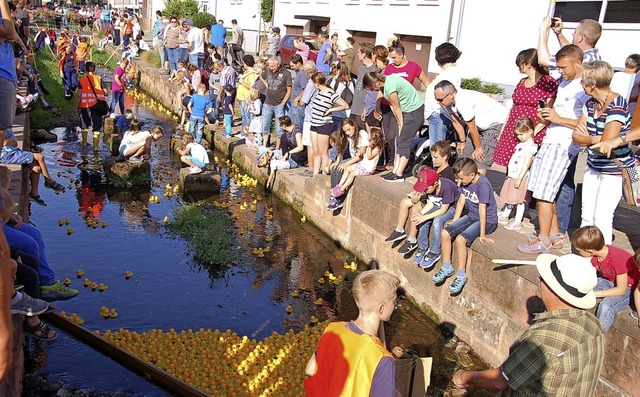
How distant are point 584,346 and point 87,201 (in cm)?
922

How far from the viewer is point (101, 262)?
816 cm

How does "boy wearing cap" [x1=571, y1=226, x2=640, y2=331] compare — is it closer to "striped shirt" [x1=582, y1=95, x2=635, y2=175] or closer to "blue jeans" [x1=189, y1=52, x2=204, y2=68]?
"striped shirt" [x1=582, y1=95, x2=635, y2=175]

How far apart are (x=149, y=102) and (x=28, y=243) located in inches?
652

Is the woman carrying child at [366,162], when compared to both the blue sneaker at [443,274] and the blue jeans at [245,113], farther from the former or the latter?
the blue jeans at [245,113]

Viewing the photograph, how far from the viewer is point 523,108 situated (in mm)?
7289

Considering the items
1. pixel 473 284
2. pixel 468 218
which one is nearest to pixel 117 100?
pixel 468 218

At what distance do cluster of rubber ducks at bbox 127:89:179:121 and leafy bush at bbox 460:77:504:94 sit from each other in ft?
28.7

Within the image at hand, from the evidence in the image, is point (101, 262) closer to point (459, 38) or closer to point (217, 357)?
point (217, 357)

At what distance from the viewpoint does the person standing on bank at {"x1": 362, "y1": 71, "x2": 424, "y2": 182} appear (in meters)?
8.62

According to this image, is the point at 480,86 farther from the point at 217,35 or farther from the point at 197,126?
the point at 217,35

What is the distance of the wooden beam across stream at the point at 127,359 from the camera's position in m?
5.42

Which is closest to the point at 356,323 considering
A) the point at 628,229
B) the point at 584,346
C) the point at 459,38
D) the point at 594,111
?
the point at 584,346

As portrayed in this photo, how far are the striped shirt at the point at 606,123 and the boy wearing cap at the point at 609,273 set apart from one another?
36.7 inches

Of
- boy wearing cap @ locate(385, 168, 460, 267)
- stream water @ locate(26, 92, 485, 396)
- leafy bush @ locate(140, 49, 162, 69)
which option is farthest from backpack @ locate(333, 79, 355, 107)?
leafy bush @ locate(140, 49, 162, 69)
